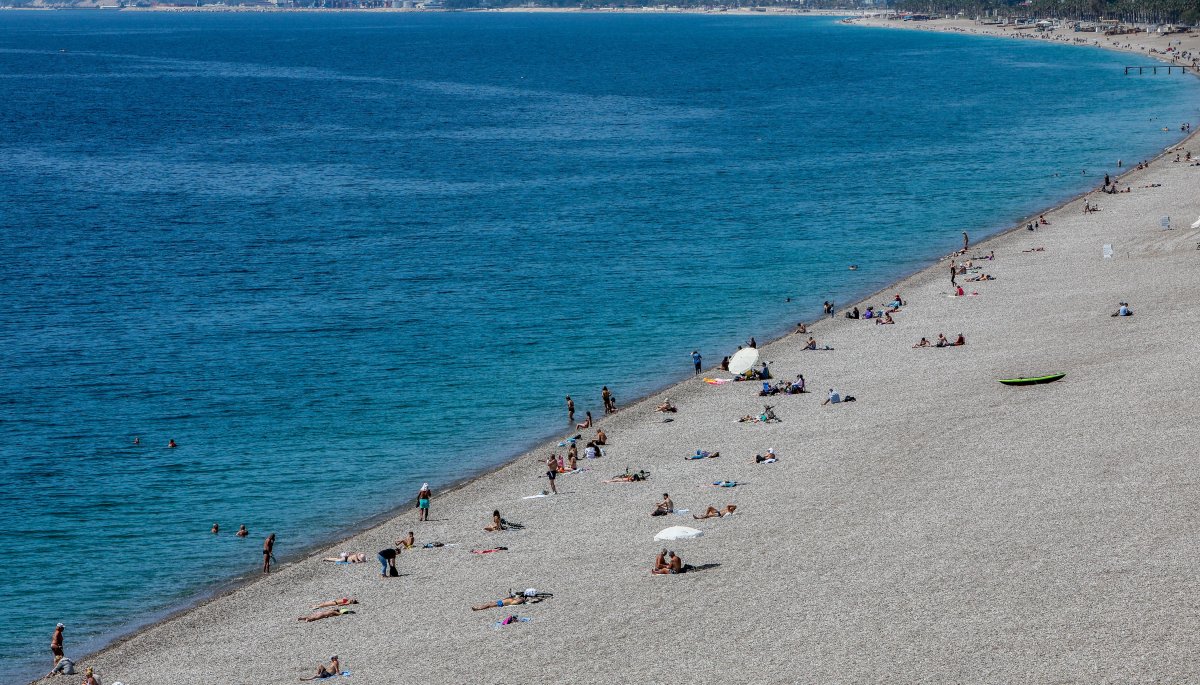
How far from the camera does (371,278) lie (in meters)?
73.1

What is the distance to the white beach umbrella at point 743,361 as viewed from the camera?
167 ft

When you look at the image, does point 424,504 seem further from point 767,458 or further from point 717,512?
point 767,458

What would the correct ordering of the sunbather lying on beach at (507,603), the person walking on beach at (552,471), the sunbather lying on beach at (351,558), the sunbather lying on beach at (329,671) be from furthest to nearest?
the person walking on beach at (552,471) → the sunbather lying on beach at (351,558) → the sunbather lying on beach at (507,603) → the sunbather lying on beach at (329,671)

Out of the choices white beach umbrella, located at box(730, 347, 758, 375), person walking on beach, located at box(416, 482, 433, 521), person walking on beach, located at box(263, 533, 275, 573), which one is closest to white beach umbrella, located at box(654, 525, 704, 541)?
person walking on beach, located at box(416, 482, 433, 521)

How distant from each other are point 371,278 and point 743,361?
29181 millimetres

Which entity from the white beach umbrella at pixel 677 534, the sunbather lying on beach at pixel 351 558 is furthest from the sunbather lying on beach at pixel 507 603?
the sunbather lying on beach at pixel 351 558

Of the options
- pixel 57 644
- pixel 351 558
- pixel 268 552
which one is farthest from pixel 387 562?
pixel 57 644

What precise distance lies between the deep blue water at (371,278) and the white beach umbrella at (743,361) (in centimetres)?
415

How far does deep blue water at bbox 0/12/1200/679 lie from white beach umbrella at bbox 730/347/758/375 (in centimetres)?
415

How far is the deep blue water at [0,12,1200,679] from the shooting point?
4291 centimetres

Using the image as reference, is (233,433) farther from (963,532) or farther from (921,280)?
(921,280)

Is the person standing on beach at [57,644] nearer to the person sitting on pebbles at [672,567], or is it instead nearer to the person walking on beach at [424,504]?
the person walking on beach at [424,504]

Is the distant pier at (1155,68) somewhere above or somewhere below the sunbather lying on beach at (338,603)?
above

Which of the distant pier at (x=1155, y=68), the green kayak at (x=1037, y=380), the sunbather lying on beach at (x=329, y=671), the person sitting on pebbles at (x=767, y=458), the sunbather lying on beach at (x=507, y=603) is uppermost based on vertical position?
the distant pier at (x=1155, y=68)
